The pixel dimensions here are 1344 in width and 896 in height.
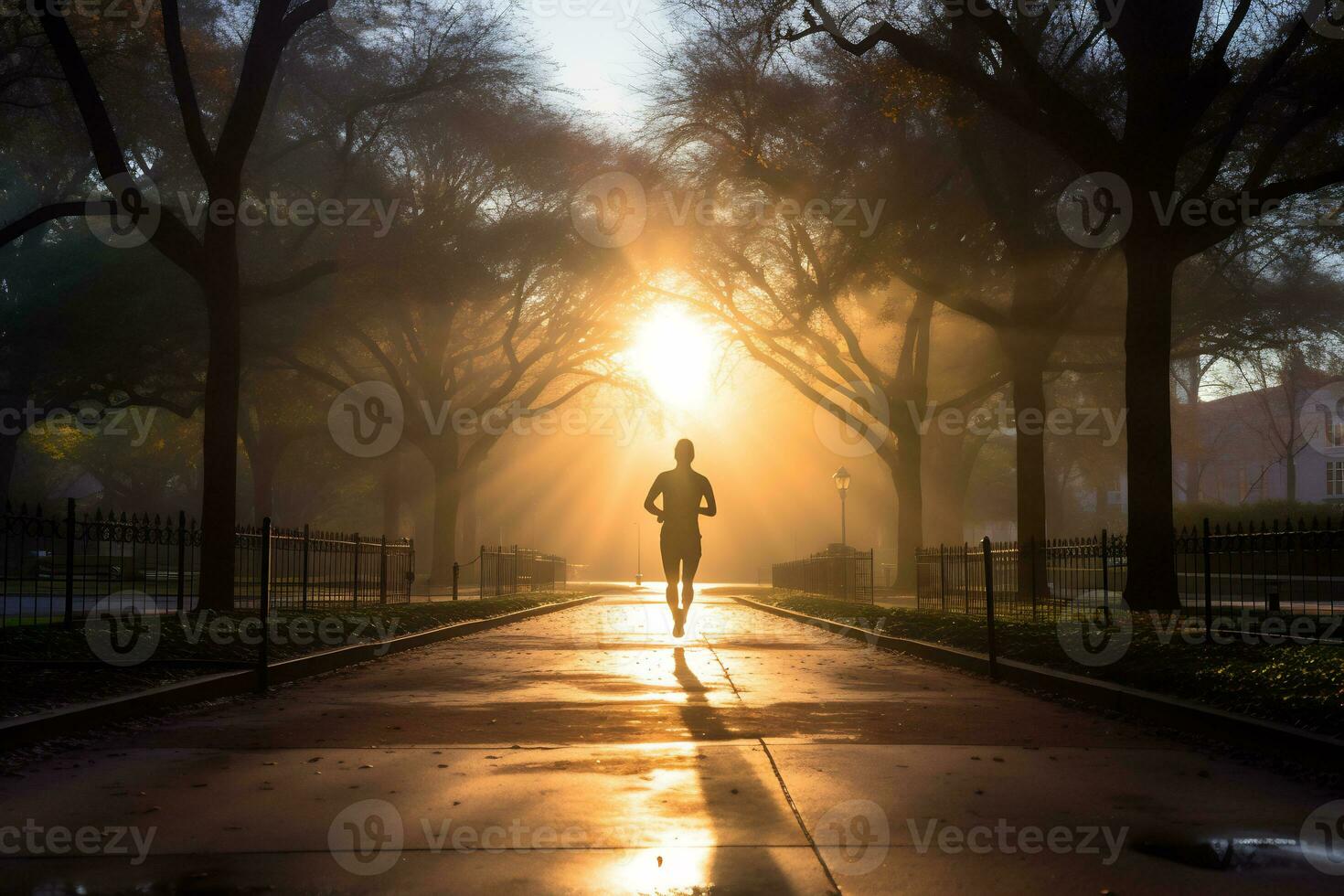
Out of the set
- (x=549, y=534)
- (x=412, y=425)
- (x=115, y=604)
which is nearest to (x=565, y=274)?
(x=412, y=425)

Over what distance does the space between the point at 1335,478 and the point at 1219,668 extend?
71399 mm

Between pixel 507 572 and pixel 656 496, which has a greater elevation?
pixel 656 496

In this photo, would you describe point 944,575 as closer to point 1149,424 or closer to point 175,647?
point 1149,424

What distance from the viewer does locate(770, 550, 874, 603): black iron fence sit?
2986cm

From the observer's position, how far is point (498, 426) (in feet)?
139

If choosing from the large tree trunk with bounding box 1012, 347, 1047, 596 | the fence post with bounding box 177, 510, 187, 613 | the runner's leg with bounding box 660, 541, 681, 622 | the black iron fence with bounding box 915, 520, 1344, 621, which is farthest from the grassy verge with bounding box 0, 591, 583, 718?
the large tree trunk with bounding box 1012, 347, 1047, 596

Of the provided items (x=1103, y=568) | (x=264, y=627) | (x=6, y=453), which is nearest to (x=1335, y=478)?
(x=6, y=453)

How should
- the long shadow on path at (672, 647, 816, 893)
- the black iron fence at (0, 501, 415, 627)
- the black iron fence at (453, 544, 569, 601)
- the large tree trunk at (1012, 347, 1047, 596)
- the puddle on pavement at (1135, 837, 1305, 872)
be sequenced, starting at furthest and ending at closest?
the black iron fence at (453, 544, 569, 601) → the large tree trunk at (1012, 347, 1047, 596) → the black iron fence at (0, 501, 415, 627) → the puddle on pavement at (1135, 837, 1305, 872) → the long shadow on path at (672, 647, 816, 893)

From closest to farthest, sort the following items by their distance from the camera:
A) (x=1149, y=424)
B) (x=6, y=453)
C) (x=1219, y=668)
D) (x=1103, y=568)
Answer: (x=1219, y=668) < (x=1103, y=568) < (x=1149, y=424) < (x=6, y=453)

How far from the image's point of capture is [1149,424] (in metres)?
16.9

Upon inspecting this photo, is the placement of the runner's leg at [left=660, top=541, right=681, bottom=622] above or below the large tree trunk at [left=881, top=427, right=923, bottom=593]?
below

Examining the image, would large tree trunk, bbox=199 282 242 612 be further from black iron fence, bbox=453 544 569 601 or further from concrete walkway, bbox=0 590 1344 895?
black iron fence, bbox=453 544 569 601

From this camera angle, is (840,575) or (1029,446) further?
(840,575)

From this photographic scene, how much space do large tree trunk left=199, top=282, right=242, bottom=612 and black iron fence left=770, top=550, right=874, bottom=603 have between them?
13385 mm
